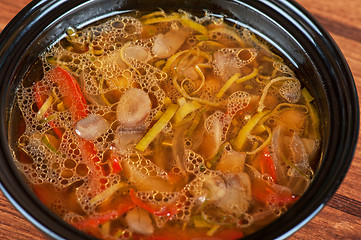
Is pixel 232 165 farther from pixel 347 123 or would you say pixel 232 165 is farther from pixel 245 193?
pixel 347 123

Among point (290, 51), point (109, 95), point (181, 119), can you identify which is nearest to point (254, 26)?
point (290, 51)

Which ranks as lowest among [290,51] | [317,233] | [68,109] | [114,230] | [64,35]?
[114,230]

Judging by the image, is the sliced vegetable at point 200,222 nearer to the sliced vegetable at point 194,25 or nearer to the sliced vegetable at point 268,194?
the sliced vegetable at point 268,194

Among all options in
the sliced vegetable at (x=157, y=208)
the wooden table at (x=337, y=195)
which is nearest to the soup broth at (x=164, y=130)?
the sliced vegetable at (x=157, y=208)

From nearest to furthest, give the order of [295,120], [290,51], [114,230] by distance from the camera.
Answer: [114,230] < [295,120] < [290,51]

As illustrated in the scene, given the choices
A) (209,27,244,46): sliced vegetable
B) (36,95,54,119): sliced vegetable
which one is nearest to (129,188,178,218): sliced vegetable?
(36,95,54,119): sliced vegetable

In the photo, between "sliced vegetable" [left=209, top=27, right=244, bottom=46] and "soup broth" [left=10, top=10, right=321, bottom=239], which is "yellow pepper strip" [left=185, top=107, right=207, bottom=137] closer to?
"soup broth" [left=10, top=10, right=321, bottom=239]

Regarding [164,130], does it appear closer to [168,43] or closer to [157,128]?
[157,128]
